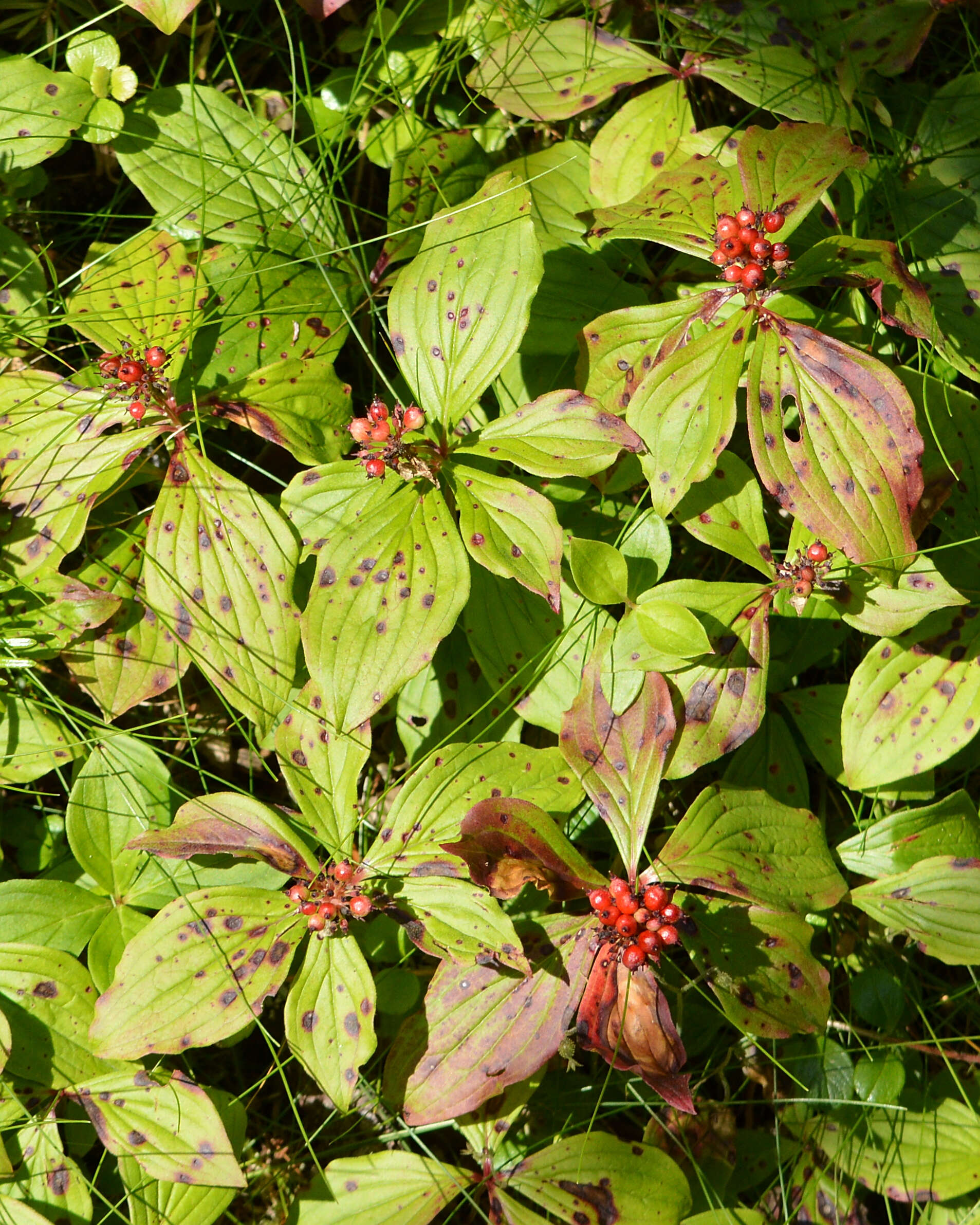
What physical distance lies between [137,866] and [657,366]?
5.98 ft

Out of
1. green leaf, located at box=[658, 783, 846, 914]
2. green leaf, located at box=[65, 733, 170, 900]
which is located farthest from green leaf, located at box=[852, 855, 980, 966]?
green leaf, located at box=[65, 733, 170, 900]

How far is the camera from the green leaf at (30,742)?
246 centimetres

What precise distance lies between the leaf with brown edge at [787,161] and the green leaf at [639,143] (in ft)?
1.61

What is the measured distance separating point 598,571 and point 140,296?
4.66 feet

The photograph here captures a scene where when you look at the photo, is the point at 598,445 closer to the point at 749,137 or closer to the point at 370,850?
the point at 749,137

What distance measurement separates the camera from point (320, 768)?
233cm

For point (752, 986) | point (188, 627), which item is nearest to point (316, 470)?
point (188, 627)

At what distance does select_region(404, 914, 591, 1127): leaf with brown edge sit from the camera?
2.15 metres

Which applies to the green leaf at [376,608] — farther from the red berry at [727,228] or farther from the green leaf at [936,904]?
the green leaf at [936,904]

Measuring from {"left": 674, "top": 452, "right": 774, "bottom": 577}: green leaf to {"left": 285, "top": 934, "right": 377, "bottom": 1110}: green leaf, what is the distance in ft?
4.33

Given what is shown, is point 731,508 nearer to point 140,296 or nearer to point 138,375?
point 138,375

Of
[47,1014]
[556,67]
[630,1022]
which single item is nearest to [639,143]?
[556,67]

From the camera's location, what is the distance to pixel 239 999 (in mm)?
2178

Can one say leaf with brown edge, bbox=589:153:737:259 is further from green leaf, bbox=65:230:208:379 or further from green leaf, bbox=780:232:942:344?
green leaf, bbox=65:230:208:379
